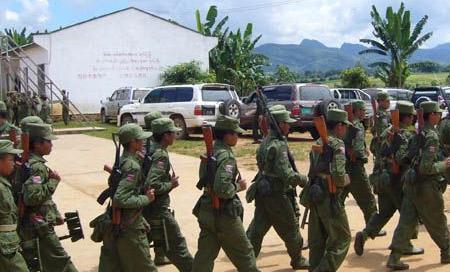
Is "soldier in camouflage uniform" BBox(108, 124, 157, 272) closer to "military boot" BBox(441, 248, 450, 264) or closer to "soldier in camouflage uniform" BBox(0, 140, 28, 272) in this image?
"soldier in camouflage uniform" BBox(0, 140, 28, 272)

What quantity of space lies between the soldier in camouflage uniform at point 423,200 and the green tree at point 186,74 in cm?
2246

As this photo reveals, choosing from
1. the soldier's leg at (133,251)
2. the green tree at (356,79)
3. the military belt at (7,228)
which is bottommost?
the soldier's leg at (133,251)

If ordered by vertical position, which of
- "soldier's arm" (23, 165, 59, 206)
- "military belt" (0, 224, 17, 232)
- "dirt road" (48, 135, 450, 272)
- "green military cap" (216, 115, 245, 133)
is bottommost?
"dirt road" (48, 135, 450, 272)

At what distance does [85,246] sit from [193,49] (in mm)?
23662

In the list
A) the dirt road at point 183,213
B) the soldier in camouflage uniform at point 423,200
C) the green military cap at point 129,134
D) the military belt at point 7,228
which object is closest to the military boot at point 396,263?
the soldier in camouflage uniform at point 423,200

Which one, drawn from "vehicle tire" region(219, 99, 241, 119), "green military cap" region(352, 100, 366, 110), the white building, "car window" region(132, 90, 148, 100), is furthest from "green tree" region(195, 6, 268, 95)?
"green military cap" region(352, 100, 366, 110)

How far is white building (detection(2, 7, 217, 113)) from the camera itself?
28.2m

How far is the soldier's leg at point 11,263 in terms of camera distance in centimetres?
436

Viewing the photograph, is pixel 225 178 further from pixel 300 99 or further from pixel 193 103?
pixel 193 103

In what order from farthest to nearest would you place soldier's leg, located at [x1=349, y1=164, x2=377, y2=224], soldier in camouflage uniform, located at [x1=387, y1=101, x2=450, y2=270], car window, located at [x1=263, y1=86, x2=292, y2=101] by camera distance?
car window, located at [x1=263, y1=86, x2=292, y2=101], soldier's leg, located at [x1=349, y1=164, x2=377, y2=224], soldier in camouflage uniform, located at [x1=387, y1=101, x2=450, y2=270]

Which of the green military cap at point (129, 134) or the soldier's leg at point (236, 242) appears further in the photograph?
the soldier's leg at point (236, 242)

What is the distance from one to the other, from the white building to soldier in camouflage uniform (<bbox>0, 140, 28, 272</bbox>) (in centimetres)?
2385

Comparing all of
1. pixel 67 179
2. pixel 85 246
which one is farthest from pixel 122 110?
pixel 85 246

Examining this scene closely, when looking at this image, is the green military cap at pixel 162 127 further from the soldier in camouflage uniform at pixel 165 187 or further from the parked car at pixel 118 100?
the parked car at pixel 118 100
